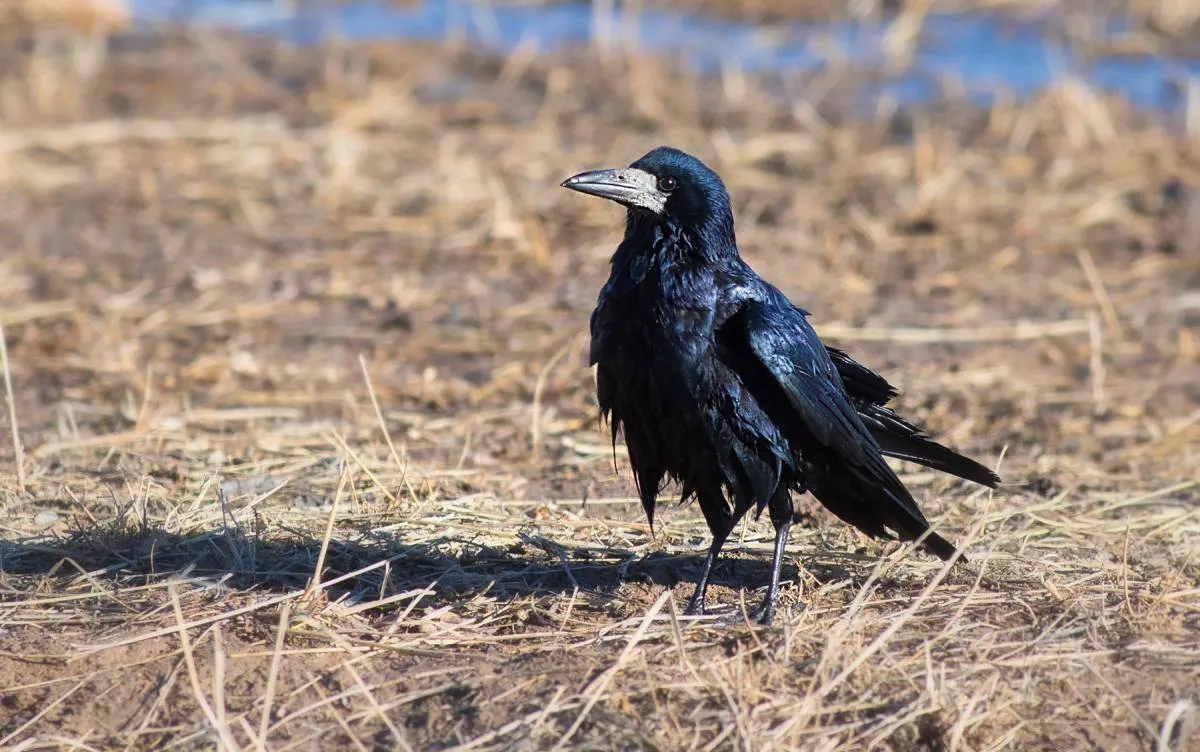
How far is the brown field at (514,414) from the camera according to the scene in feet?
13.8

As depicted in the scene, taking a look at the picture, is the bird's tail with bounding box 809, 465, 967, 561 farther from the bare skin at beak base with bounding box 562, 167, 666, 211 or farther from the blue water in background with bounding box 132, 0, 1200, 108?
the blue water in background with bounding box 132, 0, 1200, 108

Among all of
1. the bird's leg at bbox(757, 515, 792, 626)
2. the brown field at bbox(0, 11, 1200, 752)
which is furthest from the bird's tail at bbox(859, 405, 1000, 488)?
the bird's leg at bbox(757, 515, 792, 626)

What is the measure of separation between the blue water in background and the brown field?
2.47ft

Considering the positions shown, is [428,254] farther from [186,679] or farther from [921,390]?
[186,679]

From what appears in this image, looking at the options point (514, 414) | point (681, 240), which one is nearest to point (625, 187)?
point (681, 240)

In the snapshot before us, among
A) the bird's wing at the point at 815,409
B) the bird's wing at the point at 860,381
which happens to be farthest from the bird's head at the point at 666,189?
the bird's wing at the point at 860,381

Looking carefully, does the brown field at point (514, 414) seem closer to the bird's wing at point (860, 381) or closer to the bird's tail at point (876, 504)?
the bird's tail at point (876, 504)

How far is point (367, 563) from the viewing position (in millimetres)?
5020

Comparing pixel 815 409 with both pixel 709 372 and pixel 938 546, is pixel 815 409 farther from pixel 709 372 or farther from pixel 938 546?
pixel 938 546

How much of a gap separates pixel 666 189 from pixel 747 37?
9.95 m

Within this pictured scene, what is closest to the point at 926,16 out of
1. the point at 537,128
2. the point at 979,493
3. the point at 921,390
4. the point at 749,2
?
the point at 749,2

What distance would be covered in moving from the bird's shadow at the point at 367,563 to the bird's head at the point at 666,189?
3.72 feet

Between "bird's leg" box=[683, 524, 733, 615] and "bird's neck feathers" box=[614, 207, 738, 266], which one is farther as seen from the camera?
"bird's leg" box=[683, 524, 733, 615]

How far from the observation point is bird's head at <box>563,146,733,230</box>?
4.62m
